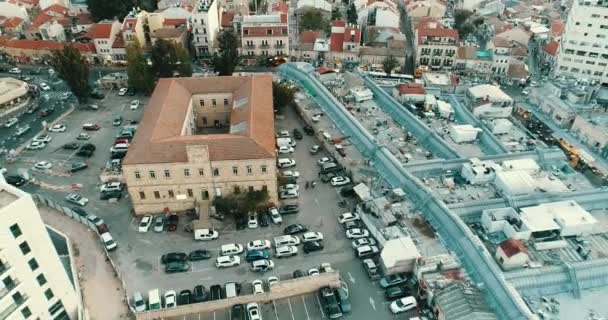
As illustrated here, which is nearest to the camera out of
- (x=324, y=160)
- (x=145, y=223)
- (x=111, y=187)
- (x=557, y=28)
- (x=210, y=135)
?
(x=145, y=223)

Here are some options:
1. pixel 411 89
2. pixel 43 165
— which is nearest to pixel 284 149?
pixel 411 89


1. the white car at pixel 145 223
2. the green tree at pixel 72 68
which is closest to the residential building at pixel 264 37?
the green tree at pixel 72 68

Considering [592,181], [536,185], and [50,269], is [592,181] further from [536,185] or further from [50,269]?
[50,269]

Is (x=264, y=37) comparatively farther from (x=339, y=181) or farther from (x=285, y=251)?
(x=285, y=251)

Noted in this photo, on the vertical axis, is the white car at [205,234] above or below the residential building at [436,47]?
below

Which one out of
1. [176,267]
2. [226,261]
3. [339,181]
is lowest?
[176,267]

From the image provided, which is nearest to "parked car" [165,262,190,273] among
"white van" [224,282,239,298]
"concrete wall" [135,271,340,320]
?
"white van" [224,282,239,298]

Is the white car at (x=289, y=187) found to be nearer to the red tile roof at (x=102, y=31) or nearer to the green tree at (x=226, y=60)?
the green tree at (x=226, y=60)

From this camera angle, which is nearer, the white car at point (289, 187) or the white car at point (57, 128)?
the white car at point (289, 187)

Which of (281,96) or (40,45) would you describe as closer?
(281,96)
